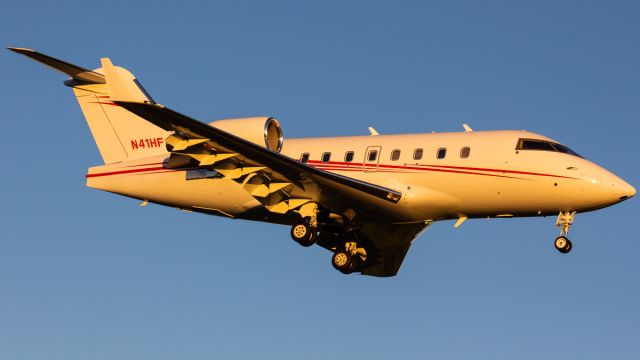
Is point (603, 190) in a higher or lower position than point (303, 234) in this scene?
higher

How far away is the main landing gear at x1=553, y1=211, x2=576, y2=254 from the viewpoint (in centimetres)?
2539

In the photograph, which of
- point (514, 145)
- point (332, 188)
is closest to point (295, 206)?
point (332, 188)

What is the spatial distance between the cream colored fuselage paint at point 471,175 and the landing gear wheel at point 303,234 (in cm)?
128

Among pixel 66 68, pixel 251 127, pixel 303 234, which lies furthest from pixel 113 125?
pixel 303 234

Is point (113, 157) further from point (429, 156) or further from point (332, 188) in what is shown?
point (429, 156)

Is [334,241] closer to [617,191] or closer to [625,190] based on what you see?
[617,191]

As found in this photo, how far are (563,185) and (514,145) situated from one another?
1.61m

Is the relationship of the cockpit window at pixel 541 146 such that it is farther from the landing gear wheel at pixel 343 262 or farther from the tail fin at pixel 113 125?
the tail fin at pixel 113 125

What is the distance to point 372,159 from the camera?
27.2m

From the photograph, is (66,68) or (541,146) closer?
(541,146)

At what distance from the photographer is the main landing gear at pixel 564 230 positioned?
2539 cm

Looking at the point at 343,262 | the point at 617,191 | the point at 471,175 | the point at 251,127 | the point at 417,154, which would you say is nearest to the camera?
the point at 617,191

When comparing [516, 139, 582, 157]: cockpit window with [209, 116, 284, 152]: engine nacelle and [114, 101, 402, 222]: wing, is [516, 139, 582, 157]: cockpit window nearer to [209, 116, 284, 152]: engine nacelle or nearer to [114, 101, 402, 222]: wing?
[114, 101, 402, 222]: wing

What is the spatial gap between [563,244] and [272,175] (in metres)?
7.48
